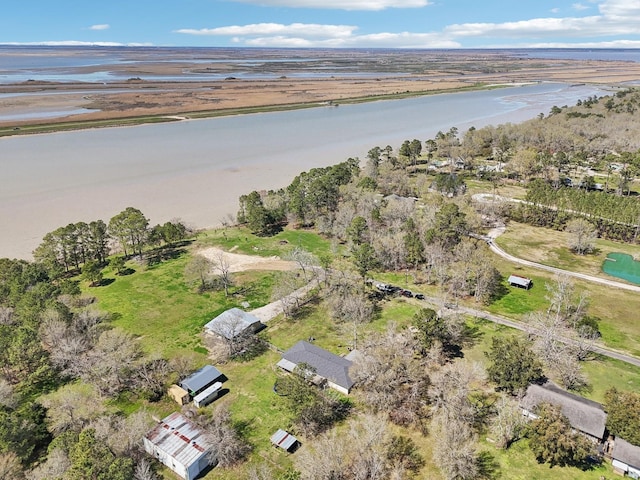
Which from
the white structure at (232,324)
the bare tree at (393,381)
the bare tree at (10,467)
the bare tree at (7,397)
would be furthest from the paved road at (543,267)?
the bare tree at (7,397)

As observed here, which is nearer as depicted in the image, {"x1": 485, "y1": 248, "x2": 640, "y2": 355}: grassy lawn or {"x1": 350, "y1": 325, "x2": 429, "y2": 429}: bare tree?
{"x1": 350, "y1": 325, "x2": 429, "y2": 429}: bare tree

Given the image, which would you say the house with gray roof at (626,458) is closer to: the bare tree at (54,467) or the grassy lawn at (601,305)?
the grassy lawn at (601,305)

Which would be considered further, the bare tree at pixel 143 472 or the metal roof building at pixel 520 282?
the metal roof building at pixel 520 282

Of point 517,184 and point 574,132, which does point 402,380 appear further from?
point 574,132

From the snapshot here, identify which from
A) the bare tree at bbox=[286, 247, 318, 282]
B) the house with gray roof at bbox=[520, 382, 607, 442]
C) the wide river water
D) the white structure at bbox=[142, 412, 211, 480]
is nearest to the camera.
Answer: the white structure at bbox=[142, 412, 211, 480]

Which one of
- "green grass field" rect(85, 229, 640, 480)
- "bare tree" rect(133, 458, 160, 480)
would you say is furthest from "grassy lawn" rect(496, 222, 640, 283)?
"bare tree" rect(133, 458, 160, 480)

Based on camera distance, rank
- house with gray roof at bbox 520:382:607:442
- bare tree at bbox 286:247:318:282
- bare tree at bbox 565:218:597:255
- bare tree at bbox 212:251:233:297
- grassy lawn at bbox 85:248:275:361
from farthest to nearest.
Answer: bare tree at bbox 565:218:597:255 → bare tree at bbox 286:247:318:282 → bare tree at bbox 212:251:233:297 → grassy lawn at bbox 85:248:275:361 → house with gray roof at bbox 520:382:607:442

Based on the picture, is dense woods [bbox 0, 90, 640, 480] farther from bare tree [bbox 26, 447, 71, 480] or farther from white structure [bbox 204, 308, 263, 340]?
white structure [bbox 204, 308, 263, 340]
